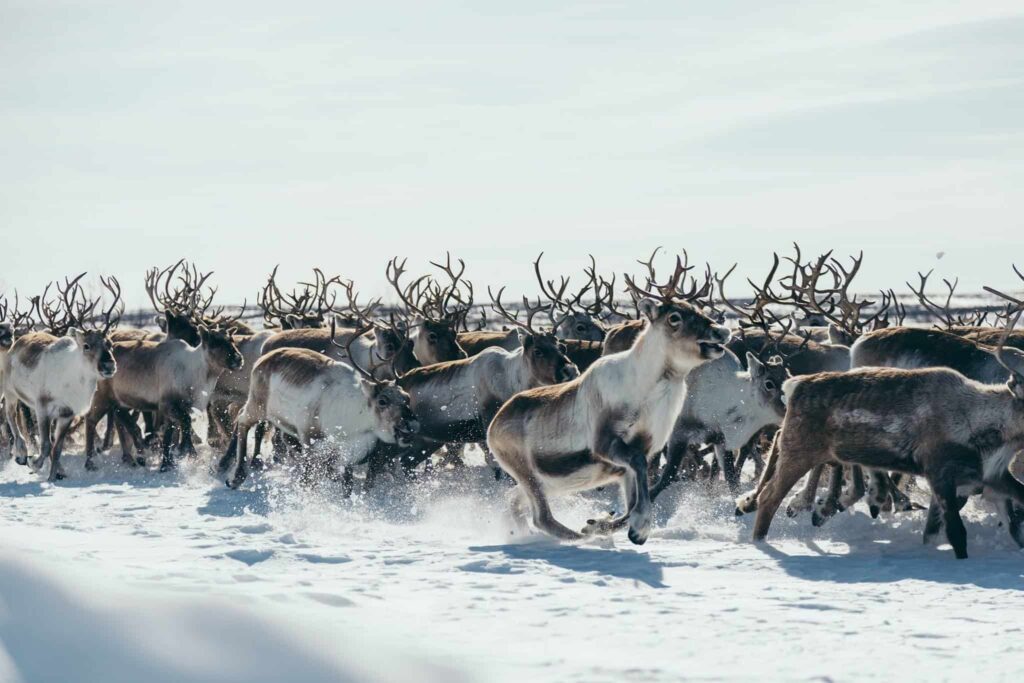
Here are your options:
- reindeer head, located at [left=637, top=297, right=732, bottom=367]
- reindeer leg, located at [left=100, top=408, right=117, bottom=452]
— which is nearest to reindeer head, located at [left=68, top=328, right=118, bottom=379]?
reindeer leg, located at [left=100, top=408, right=117, bottom=452]

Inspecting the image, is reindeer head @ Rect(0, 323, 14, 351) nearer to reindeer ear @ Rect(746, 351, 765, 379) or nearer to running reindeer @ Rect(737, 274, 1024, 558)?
reindeer ear @ Rect(746, 351, 765, 379)

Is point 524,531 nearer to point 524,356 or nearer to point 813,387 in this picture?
point 813,387

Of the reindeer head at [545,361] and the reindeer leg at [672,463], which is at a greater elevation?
the reindeer head at [545,361]

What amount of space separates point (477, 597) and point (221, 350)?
741cm

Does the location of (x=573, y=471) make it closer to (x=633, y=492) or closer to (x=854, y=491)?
(x=633, y=492)

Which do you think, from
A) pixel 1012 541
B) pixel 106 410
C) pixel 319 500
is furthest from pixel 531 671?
pixel 106 410

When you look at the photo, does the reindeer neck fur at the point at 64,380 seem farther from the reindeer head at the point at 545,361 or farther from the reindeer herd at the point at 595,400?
the reindeer head at the point at 545,361

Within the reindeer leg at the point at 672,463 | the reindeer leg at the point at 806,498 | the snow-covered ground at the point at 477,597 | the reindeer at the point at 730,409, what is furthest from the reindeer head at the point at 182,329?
the reindeer leg at the point at 806,498

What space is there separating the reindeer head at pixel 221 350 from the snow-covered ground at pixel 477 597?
3173mm

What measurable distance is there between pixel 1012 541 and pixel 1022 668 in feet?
9.32

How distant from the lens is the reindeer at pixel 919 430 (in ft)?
24.0

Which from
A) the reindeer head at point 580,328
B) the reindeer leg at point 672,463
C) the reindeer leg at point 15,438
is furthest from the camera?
Answer: the reindeer head at point 580,328

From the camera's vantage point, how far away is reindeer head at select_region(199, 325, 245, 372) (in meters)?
12.9

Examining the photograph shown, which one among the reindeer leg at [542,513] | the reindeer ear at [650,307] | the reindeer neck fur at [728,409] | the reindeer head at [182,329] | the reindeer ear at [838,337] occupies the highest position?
the reindeer ear at [650,307]
